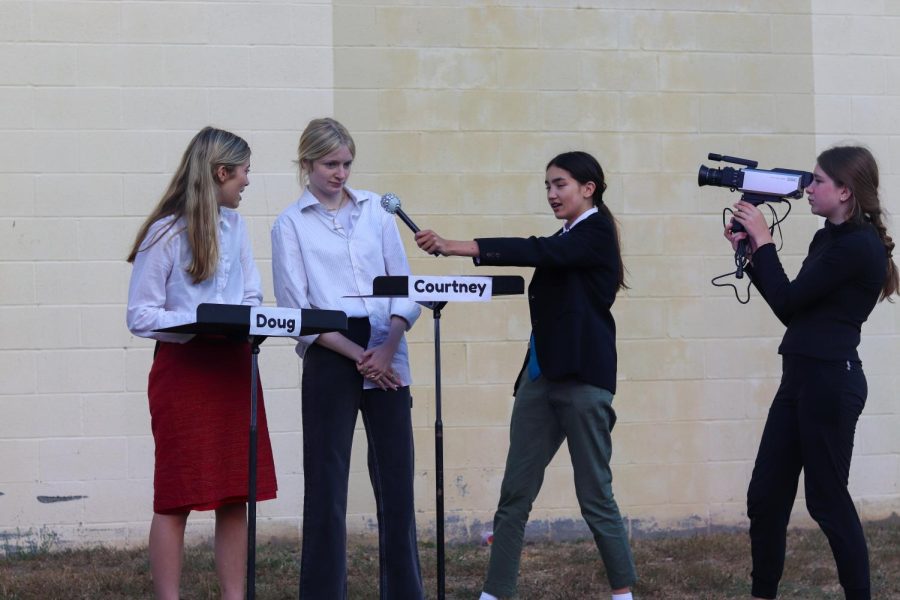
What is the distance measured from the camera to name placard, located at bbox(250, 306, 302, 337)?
334 cm

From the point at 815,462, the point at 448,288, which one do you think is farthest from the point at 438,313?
the point at 815,462

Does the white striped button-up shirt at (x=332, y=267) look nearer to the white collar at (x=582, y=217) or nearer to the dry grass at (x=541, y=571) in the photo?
the white collar at (x=582, y=217)

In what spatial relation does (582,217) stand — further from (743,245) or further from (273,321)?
(273,321)

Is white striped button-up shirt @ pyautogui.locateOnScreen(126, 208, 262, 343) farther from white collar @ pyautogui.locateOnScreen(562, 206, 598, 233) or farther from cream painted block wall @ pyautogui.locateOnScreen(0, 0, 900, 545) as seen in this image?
cream painted block wall @ pyautogui.locateOnScreen(0, 0, 900, 545)

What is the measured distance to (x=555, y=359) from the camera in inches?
159

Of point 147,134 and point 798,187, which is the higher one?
point 147,134

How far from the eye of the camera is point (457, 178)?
5.80 m

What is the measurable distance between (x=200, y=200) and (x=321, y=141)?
0.48 m

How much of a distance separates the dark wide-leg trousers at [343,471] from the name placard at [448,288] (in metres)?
0.45

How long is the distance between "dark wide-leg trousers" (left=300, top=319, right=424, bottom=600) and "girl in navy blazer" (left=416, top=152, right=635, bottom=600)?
440mm

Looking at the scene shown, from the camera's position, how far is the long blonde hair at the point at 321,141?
12.9 ft

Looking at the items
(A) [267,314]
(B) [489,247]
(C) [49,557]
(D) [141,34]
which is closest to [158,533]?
(A) [267,314]

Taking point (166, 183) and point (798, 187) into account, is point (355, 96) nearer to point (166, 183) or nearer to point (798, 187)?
point (166, 183)

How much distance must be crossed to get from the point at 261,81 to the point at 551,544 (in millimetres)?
2787
